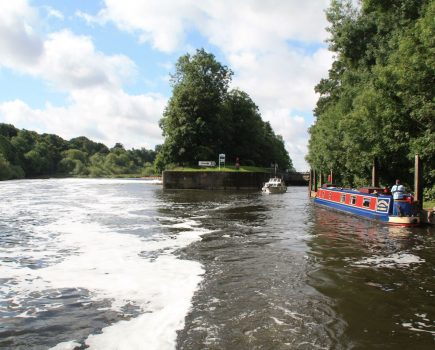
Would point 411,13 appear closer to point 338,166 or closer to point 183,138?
point 338,166

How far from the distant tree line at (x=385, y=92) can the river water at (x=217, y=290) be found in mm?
8156

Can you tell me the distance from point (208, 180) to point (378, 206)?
43.3 m

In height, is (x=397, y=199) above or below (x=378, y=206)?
above

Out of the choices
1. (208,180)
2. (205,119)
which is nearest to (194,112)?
(205,119)

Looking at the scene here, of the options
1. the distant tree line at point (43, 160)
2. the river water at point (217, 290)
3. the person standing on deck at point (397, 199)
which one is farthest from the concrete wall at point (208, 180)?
A: the distant tree line at point (43, 160)

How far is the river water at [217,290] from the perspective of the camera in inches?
279

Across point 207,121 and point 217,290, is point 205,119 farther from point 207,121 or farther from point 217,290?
point 217,290

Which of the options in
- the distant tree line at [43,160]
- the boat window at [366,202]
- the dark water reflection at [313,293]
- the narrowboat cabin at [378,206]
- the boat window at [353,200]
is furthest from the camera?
the distant tree line at [43,160]

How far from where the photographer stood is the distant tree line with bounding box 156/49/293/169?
250 feet

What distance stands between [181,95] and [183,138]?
8.02 meters

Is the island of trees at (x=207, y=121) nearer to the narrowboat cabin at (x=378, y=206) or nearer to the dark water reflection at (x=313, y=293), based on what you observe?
the narrowboat cabin at (x=378, y=206)

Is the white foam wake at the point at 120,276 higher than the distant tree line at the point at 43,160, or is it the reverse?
the distant tree line at the point at 43,160

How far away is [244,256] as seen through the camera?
44.5ft

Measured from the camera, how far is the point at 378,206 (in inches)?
907
